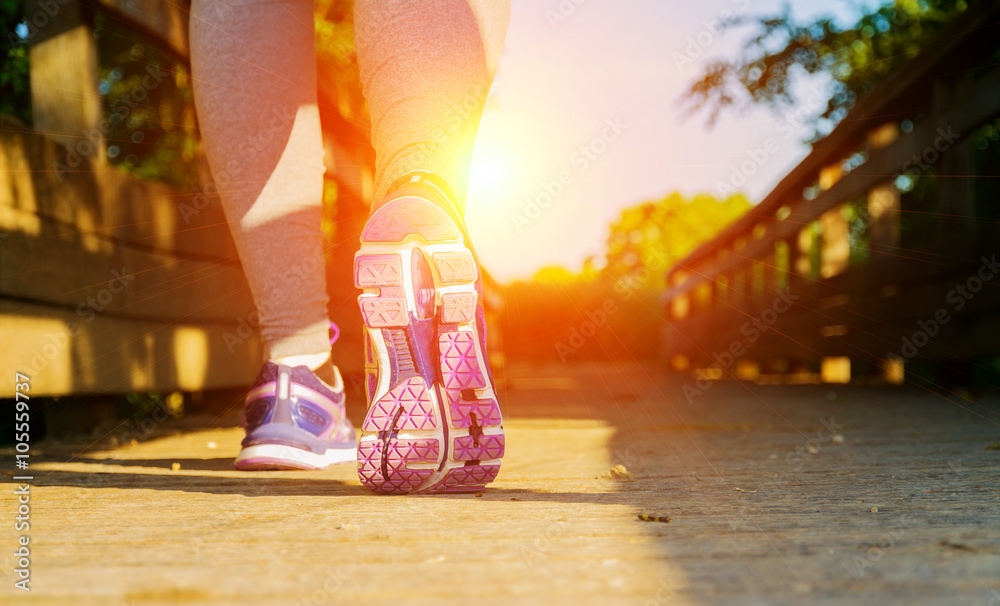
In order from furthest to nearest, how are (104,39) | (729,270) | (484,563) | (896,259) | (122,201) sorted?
(729,270) → (104,39) → (896,259) → (122,201) → (484,563)

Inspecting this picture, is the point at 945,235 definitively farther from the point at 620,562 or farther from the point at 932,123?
the point at 620,562

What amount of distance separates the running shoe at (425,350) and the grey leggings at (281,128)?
12cm

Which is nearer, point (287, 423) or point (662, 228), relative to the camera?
point (287, 423)

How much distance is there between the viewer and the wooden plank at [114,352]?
1.56m

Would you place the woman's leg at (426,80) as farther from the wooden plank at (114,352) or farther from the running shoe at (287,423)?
the wooden plank at (114,352)

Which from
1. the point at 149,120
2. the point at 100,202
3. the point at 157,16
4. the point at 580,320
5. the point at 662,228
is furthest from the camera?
the point at 662,228

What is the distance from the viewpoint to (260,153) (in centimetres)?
123

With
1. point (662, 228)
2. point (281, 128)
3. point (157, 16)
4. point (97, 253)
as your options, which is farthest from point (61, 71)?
point (662, 228)

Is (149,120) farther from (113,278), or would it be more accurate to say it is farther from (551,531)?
(551,531)

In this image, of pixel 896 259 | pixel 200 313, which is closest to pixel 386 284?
pixel 200 313

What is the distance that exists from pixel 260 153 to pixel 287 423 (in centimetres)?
47

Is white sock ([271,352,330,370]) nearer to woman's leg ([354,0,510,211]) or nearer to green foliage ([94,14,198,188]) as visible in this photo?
woman's leg ([354,0,510,211])

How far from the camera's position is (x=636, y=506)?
0.83 meters

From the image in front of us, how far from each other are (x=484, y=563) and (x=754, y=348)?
477cm
